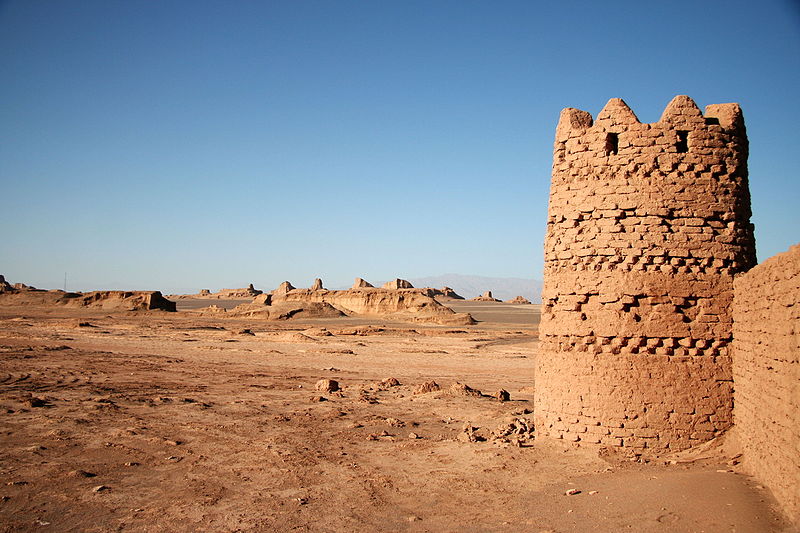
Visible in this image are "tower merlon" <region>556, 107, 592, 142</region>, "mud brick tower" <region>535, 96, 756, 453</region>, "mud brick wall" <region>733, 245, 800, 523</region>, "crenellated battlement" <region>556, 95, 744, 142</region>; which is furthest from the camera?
"tower merlon" <region>556, 107, 592, 142</region>

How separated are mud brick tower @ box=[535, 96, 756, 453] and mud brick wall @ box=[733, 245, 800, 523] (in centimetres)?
40

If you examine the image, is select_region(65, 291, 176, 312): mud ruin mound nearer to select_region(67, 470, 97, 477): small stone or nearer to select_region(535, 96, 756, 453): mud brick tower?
select_region(67, 470, 97, 477): small stone

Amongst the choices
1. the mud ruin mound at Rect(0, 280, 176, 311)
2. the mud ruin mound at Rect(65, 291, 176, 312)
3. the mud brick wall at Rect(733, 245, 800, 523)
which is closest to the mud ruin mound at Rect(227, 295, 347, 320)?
the mud ruin mound at Rect(65, 291, 176, 312)

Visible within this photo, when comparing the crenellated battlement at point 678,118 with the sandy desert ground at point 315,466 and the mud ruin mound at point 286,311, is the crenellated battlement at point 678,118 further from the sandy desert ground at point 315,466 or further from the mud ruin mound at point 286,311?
the mud ruin mound at point 286,311

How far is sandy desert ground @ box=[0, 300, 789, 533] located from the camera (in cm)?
630

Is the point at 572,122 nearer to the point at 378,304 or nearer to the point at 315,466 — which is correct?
the point at 315,466

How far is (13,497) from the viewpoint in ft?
23.4

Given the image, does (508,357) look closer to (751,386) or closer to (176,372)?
(176,372)

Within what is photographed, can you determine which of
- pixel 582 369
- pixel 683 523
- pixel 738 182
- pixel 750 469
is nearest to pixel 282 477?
pixel 582 369

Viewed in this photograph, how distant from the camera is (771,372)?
5.85 meters

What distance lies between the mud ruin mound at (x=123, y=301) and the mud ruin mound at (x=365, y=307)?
7560mm

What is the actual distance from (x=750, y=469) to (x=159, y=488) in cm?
668

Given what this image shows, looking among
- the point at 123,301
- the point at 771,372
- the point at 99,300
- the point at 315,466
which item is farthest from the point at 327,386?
the point at 99,300

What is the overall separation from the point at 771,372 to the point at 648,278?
1878 millimetres
